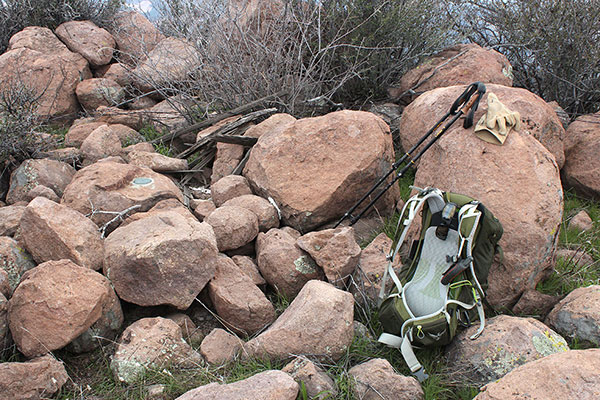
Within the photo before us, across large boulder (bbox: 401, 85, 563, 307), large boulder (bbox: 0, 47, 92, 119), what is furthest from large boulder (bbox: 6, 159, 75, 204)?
large boulder (bbox: 401, 85, 563, 307)

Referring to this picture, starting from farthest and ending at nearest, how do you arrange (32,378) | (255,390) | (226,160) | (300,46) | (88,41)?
(88,41) → (300,46) → (226,160) → (32,378) → (255,390)

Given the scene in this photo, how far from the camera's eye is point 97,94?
6293 mm

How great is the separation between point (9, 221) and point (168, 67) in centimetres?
321

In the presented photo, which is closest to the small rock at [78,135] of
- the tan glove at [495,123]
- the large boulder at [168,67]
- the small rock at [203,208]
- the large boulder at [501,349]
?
the large boulder at [168,67]

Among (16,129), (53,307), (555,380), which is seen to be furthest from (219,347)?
(16,129)

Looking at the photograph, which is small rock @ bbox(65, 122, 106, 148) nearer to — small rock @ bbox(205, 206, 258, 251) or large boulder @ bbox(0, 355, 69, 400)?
small rock @ bbox(205, 206, 258, 251)

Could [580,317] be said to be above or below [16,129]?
below

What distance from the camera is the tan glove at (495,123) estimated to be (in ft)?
10.6

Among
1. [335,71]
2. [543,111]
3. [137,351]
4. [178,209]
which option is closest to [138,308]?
[137,351]

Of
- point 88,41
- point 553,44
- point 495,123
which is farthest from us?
point 88,41

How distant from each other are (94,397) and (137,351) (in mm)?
288

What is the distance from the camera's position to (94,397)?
2.53m

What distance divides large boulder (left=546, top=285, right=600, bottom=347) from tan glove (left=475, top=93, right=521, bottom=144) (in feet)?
3.39

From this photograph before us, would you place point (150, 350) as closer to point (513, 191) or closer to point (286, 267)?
point (286, 267)
